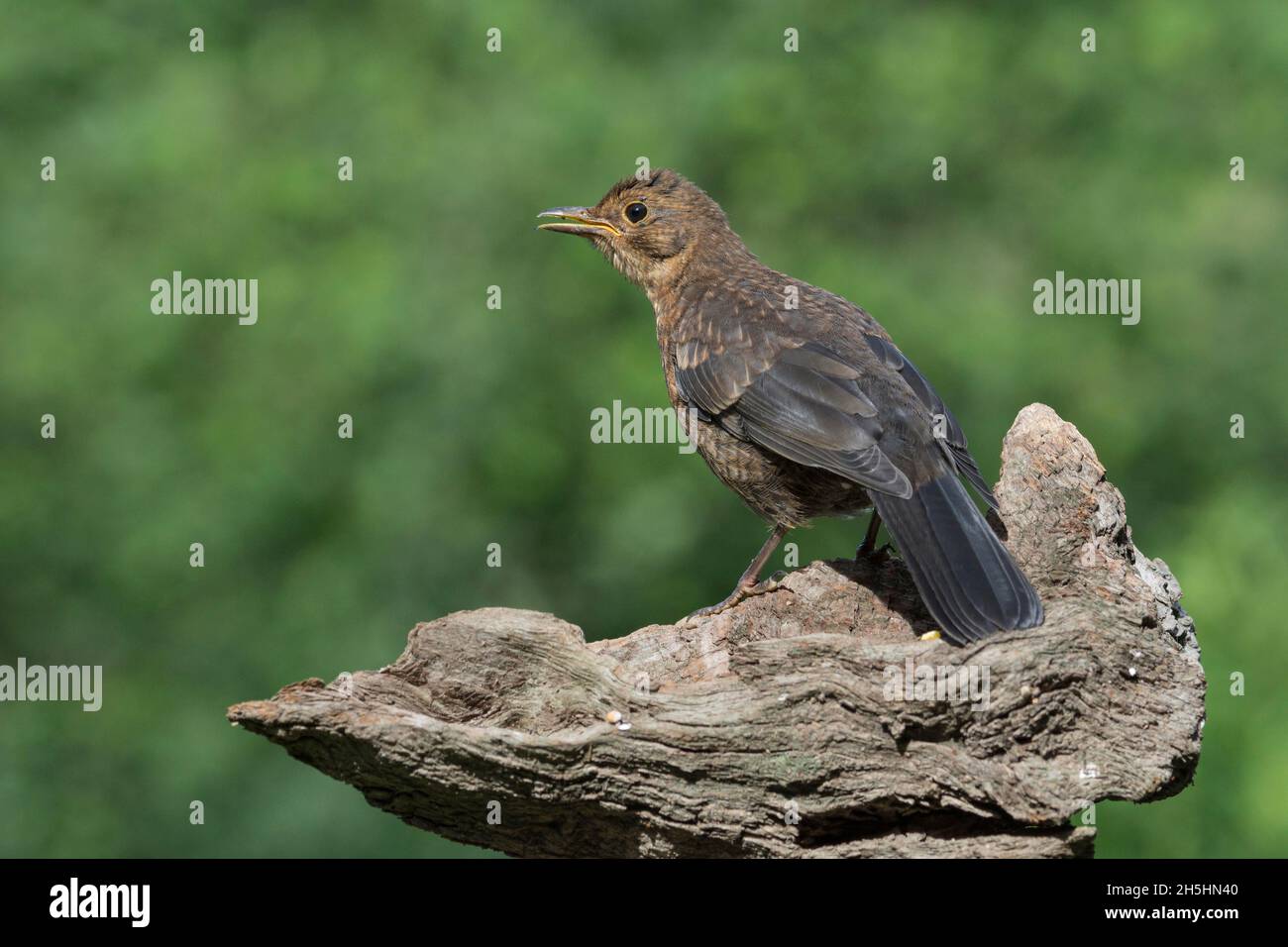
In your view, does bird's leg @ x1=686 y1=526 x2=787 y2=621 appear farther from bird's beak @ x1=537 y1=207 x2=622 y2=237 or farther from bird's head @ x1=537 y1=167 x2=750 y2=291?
bird's beak @ x1=537 y1=207 x2=622 y2=237

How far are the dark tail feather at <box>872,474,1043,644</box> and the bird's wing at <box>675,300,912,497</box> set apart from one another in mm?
102

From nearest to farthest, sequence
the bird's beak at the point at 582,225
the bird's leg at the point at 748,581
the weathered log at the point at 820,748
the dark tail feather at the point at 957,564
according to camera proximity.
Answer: the weathered log at the point at 820,748 → the dark tail feather at the point at 957,564 → the bird's leg at the point at 748,581 → the bird's beak at the point at 582,225

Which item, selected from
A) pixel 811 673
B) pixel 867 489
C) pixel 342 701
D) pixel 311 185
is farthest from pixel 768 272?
pixel 311 185

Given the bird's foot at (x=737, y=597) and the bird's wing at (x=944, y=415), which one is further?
the bird's wing at (x=944, y=415)

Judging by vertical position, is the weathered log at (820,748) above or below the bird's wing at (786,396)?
below

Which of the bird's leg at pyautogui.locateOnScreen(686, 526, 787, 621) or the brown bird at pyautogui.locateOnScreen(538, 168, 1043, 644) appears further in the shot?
the bird's leg at pyautogui.locateOnScreen(686, 526, 787, 621)

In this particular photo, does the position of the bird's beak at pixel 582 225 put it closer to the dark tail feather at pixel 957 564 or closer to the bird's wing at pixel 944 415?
the bird's wing at pixel 944 415

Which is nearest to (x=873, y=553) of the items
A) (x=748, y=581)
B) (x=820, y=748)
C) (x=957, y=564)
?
(x=748, y=581)

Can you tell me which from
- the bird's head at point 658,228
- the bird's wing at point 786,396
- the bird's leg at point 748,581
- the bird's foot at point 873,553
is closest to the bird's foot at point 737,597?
the bird's leg at point 748,581

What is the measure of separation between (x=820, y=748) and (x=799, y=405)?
1.60 metres

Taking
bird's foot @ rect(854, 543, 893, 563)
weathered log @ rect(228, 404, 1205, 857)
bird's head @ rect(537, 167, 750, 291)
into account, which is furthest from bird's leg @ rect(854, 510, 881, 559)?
bird's head @ rect(537, 167, 750, 291)

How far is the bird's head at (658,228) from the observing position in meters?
6.80

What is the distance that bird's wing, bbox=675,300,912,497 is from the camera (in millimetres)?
5402

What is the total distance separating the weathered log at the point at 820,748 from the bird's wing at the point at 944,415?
2.40ft
